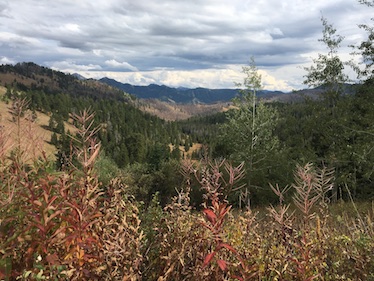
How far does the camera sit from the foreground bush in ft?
6.19

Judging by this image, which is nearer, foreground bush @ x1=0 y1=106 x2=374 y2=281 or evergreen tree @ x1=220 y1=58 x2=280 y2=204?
foreground bush @ x1=0 y1=106 x2=374 y2=281

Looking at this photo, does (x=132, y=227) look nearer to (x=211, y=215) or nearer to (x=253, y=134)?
(x=211, y=215)

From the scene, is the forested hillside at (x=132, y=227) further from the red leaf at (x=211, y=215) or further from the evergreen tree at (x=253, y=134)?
the evergreen tree at (x=253, y=134)

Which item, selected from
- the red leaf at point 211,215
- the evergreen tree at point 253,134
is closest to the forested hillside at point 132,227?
the red leaf at point 211,215

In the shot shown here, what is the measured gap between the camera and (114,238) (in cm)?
208

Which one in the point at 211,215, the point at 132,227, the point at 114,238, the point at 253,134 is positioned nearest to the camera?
the point at 211,215

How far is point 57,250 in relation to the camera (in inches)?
78.4

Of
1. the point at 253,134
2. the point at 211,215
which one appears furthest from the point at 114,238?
the point at 253,134

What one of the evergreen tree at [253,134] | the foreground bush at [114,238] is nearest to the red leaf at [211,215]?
the foreground bush at [114,238]

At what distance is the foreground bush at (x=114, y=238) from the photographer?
189cm

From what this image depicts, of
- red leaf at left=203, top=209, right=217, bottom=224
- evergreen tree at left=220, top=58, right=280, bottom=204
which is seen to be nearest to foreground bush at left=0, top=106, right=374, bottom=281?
red leaf at left=203, top=209, right=217, bottom=224

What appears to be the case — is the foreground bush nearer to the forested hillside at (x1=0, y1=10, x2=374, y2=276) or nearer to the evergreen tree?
the forested hillside at (x1=0, y1=10, x2=374, y2=276)

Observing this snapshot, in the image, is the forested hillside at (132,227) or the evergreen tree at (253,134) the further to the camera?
the evergreen tree at (253,134)

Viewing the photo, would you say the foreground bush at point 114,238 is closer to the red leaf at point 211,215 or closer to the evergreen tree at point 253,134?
the red leaf at point 211,215
